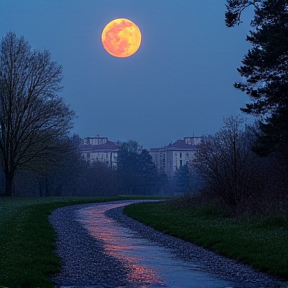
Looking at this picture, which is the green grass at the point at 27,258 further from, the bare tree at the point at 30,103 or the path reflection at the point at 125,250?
the bare tree at the point at 30,103

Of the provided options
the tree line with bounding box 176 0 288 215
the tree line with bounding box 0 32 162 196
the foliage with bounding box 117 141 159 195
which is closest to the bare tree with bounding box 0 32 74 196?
the tree line with bounding box 0 32 162 196

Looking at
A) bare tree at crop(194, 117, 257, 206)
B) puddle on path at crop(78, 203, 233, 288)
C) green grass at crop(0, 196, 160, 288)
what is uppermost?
bare tree at crop(194, 117, 257, 206)

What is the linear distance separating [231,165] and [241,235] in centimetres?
915

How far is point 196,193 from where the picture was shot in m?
33.3

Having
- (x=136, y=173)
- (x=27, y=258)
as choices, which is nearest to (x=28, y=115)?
(x=27, y=258)

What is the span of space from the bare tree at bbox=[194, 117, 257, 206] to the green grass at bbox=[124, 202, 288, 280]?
1413 mm

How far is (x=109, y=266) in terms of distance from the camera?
41.5 feet

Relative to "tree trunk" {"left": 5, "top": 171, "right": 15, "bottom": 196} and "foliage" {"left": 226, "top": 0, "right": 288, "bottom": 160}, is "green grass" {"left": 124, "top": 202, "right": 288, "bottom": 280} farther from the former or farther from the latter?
"tree trunk" {"left": 5, "top": 171, "right": 15, "bottom": 196}

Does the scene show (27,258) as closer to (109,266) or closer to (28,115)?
(109,266)

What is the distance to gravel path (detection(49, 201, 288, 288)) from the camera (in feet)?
34.7

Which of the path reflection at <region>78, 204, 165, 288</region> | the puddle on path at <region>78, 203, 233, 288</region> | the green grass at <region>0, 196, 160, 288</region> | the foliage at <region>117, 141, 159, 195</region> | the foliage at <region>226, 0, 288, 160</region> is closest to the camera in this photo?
the green grass at <region>0, 196, 160, 288</region>

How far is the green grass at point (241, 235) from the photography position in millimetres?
12734

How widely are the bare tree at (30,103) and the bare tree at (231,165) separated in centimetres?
3027

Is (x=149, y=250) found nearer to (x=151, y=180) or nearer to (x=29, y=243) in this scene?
(x=29, y=243)
